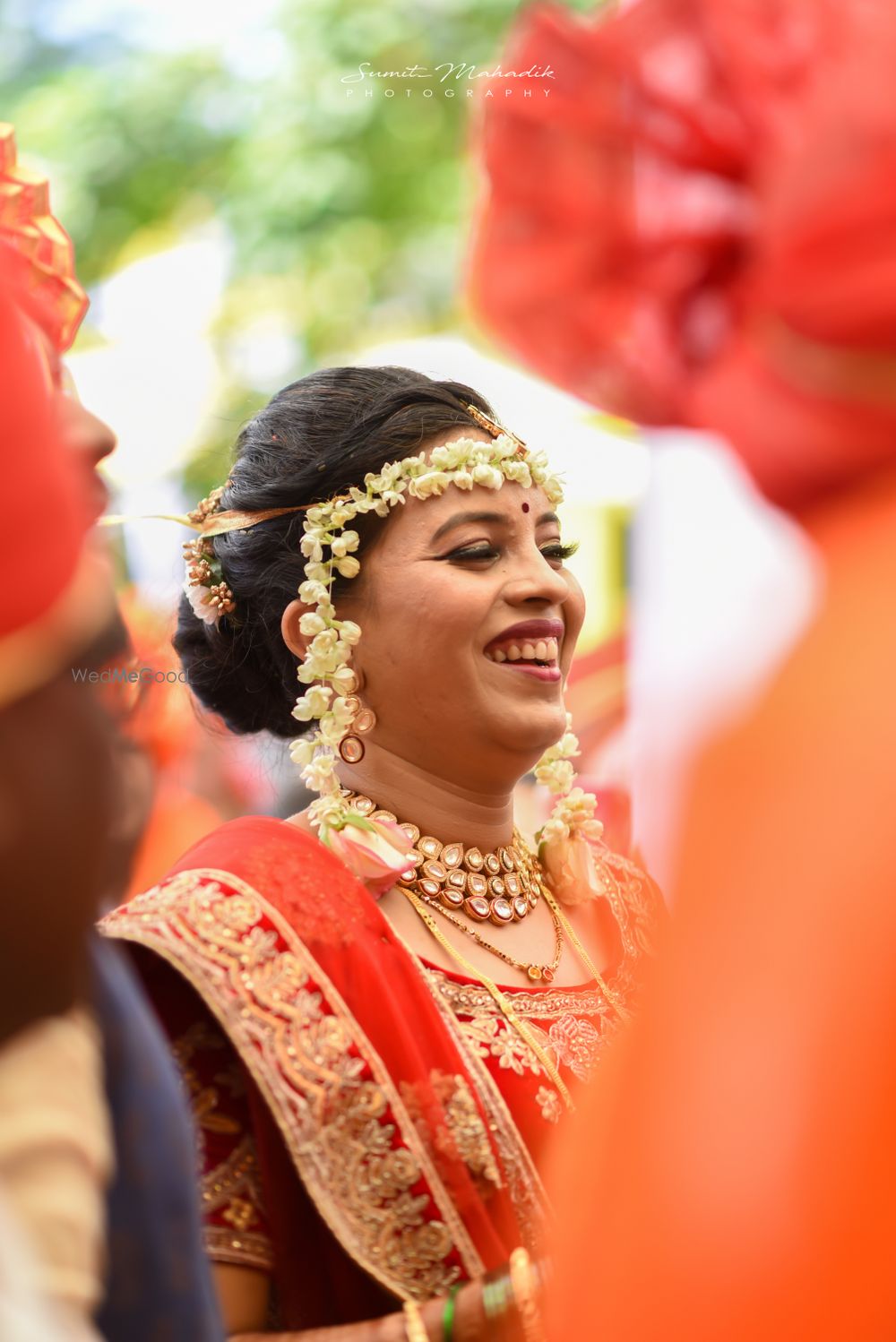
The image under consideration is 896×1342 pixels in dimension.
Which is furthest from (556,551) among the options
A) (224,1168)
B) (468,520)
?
(224,1168)

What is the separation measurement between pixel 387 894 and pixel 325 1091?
39cm

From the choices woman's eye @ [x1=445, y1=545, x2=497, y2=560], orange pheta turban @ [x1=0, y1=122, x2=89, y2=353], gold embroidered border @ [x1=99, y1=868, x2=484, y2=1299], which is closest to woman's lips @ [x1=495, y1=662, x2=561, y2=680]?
woman's eye @ [x1=445, y1=545, x2=497, y2=560]

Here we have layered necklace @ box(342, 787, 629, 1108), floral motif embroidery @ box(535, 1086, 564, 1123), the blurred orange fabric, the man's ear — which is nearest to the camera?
the blurred orange fabric

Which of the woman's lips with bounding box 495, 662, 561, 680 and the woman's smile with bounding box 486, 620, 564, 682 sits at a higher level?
the woman's smile with bounding box 486, 620, 564, 682

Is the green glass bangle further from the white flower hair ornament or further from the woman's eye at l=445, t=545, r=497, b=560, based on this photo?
the woman's eye at l=445, t=545, r=497, b=560

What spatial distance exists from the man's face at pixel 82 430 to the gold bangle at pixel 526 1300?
3.09 ft

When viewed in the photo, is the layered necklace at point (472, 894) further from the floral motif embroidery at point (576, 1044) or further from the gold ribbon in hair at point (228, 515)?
the gold ribbon in hair at point (228, 515)

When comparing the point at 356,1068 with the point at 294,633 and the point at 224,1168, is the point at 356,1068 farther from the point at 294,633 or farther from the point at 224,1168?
the point at 294,633

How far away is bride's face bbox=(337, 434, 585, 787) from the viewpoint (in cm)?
212

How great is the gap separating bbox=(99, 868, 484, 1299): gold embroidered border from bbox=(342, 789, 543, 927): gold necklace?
32 centimetres

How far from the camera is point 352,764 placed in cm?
223

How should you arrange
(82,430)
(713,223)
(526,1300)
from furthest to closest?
(526,1300)
(82,430)
(713,223)

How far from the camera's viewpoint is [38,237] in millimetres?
1698

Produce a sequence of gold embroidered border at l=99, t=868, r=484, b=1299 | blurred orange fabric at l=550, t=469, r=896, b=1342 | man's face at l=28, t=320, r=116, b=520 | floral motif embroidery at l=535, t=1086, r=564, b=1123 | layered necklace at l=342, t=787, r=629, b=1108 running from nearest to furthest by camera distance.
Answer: blurred orange fabric at l=550, t=469, r=896, b=1342, man's face at l=28, t=320, r=116, b=520, gold embroidered border at l=99, t=868, r=484, b=1299, floral motif embroidery at l=535, t=1086, r=564, b=1123, layered necklace at l=342, t=787, r=629, b=1108
